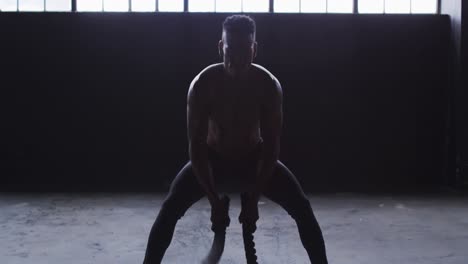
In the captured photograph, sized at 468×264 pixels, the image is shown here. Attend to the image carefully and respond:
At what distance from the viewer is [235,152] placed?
2.37 meters

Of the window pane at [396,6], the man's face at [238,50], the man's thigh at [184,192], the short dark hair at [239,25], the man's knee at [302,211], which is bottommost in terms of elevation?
the man's knee at [302,211]

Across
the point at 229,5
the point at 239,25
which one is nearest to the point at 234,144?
the point at 239,25

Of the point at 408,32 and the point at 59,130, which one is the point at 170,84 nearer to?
the point at 59,130

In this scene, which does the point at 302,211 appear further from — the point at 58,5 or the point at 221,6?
the point at 58,5

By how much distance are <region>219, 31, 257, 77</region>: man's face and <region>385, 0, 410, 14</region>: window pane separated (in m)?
4.68

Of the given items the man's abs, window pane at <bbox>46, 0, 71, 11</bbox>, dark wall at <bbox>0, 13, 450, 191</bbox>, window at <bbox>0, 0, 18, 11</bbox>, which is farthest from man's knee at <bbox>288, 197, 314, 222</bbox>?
window at <bbox>0, 0, 18, 11</bbox>

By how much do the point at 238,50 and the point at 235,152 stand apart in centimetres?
49

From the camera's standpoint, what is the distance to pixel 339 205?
5.22m

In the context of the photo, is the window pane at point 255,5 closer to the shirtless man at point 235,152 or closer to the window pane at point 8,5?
the window pane at point 8,5

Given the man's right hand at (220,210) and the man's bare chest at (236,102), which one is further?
the man's bare chest at (236,102)

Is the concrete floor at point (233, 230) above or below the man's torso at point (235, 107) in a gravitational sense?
below

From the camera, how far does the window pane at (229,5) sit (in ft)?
20.7

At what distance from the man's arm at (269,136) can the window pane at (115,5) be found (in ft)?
14.6

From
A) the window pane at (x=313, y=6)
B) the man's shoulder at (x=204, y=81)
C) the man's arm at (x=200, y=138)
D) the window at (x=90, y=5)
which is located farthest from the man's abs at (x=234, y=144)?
the window at (x=90, y=5)
